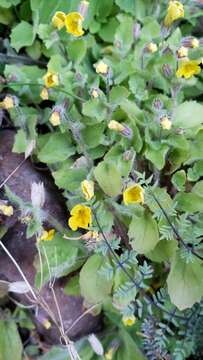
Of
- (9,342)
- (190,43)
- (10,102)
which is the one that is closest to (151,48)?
(190,43)

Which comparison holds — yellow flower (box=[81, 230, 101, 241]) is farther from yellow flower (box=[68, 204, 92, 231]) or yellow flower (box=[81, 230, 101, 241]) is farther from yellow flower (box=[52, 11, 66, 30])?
yellow flower (box=[52, 11, 66, 30])

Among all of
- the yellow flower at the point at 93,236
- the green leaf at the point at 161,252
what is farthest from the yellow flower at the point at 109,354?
the yellow flower at the point at 93,236

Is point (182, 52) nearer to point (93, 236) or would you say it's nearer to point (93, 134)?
point (93, 134)

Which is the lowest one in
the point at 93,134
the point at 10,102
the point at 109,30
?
the point at 93,134

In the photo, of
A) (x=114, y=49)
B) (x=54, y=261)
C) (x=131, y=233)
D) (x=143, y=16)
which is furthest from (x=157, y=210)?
(x=143, y=16)

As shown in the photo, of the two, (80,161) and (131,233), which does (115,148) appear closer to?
(80,161)

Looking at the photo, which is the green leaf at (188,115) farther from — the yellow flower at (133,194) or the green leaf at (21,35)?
the green leaf at (21,35)

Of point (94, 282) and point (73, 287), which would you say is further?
point (73, 287)
